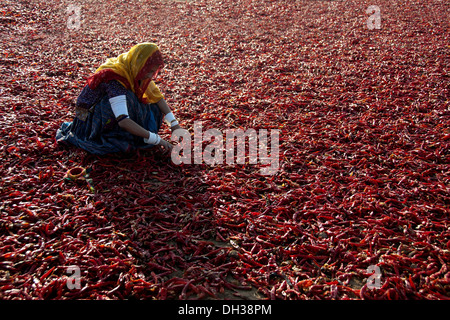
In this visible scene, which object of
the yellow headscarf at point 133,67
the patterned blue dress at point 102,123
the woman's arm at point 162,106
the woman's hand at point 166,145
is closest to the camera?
the yellow headscarf at point 133,67

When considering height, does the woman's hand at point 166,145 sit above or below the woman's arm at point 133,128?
below

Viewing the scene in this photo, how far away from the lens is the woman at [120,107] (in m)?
4.43

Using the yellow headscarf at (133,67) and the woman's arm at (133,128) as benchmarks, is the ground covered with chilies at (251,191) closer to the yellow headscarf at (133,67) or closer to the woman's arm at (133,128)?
the woman's arm at (133,128)

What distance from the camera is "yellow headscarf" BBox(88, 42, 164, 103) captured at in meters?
4.41

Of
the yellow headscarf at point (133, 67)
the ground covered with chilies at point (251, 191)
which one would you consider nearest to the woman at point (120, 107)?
the yellow headscarf at point (133, 67)

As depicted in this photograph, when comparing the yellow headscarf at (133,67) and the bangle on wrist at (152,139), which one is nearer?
the yellow headscarf at (133,67)

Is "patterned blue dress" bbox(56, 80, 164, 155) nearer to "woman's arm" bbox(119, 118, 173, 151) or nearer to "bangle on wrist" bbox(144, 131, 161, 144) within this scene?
"woman's arm" bbox(119, 118, 173, 151)

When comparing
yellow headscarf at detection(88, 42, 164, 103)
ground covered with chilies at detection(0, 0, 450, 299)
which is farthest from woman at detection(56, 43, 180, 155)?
ground covered with chilies at detection(0, 0, 450, 299)

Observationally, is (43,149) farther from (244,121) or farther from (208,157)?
(244,121)

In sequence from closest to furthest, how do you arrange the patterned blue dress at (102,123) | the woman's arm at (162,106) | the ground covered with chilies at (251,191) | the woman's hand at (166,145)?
the ground covered with chilies at (251,191) < the patterned blue dress at (102,123) < the woman's hand at (166,145) < the woman's arm at (162,106)

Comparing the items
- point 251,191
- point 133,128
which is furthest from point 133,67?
point 251,191

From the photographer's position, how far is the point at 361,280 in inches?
122

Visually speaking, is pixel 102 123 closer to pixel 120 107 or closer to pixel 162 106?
pixel 120 107

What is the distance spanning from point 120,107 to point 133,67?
1.85ft
